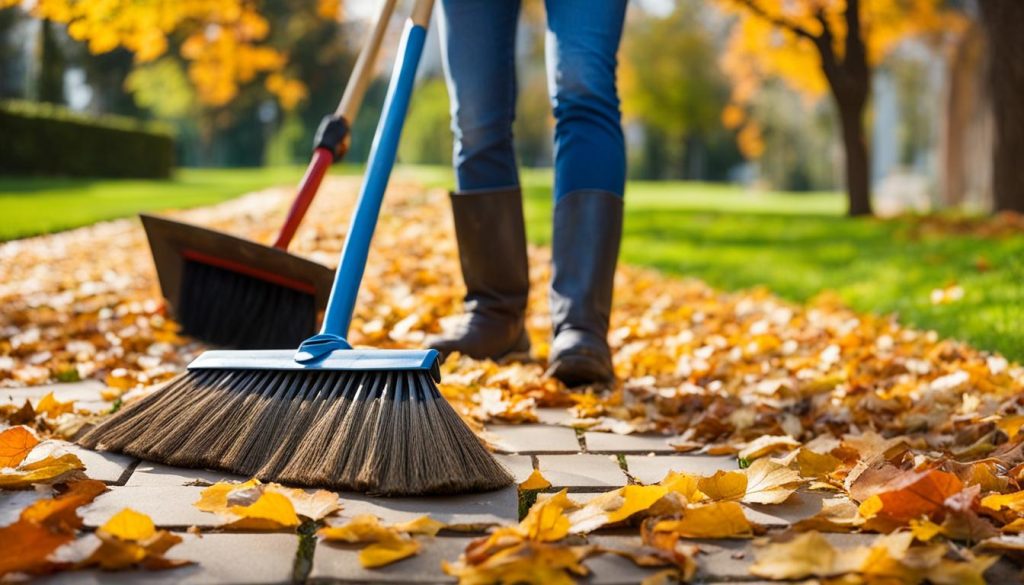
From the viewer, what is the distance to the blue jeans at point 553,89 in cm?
256

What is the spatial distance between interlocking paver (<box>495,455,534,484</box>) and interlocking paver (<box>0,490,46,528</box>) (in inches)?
29.3

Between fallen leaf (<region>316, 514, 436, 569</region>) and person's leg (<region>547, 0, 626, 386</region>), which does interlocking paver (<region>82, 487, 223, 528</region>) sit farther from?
person's leg (<region>547, 0, 626, 386</region>)

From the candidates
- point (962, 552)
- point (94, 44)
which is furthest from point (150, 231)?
point (94, 44)

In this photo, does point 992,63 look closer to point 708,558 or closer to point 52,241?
point 52,241

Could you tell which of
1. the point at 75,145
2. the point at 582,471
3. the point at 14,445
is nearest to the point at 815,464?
the point at 582,471

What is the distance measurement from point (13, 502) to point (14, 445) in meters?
0.22

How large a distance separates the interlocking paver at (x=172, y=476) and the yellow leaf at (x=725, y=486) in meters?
0.75

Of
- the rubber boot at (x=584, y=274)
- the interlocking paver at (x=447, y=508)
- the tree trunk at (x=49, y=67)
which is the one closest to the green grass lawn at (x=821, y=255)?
the rubber boot at (x=584, y=274)

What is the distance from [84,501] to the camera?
1515 mm

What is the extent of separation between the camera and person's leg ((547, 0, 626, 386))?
8.35 feet

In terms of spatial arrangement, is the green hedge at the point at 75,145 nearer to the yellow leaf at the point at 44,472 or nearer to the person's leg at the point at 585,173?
the person's leg at the point at 585,173

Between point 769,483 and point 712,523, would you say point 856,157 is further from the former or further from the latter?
point 712,523

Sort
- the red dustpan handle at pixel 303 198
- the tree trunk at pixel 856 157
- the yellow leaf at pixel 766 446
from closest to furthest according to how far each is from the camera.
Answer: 1. the yellow leaf at pixel 766 446
2. the red dustpan handle at pixel 303 198
3. the tree trunk at pixel 856 157

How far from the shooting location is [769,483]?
5.33ft
